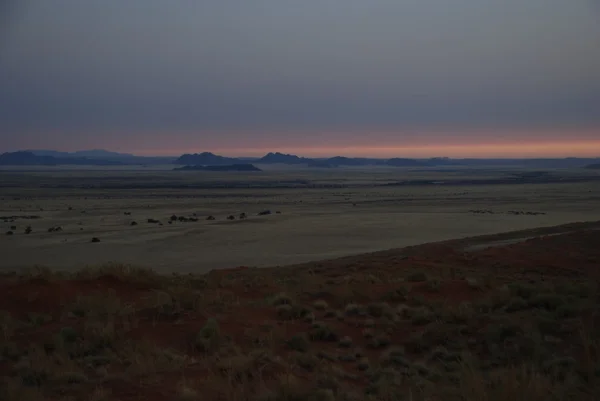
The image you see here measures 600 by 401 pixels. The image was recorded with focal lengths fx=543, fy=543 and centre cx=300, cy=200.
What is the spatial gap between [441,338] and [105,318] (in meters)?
6.56

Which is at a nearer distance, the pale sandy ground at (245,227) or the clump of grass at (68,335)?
the clump of grass at (68,335)

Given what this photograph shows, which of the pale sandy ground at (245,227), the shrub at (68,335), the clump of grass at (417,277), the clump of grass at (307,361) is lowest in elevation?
the pale sandy ground at (245,227)

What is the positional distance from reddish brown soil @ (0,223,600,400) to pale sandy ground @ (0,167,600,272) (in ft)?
26.7

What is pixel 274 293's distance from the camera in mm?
14336

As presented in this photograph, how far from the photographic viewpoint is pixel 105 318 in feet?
35.8

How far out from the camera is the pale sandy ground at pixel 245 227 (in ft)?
Answer: 94.0

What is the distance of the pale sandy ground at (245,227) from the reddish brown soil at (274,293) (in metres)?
8.14

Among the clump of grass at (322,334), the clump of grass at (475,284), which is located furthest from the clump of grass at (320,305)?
the clump of grass at (475,284)

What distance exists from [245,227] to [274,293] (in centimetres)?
2802

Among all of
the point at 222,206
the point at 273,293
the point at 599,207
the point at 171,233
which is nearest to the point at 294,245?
the point at 171,233

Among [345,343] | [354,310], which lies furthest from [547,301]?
[345,343]

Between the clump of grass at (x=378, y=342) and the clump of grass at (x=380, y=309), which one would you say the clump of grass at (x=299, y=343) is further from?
the clump of grass at (x=380, y=309)

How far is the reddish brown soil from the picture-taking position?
853cm

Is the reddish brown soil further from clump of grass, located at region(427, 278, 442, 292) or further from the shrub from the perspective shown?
the shrub
